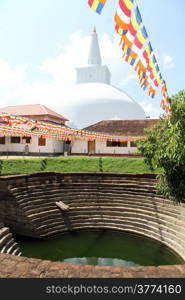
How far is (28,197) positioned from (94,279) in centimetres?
875

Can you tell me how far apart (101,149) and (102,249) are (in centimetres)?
1467

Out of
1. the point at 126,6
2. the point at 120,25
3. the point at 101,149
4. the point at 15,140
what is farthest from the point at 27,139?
the point at 126,6

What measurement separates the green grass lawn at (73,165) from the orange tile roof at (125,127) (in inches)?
328

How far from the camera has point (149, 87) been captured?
980 cm

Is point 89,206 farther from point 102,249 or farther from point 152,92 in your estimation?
point 152,92

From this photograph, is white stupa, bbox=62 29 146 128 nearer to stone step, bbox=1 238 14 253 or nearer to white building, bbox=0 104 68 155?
white building, bbox=0 104 68 155

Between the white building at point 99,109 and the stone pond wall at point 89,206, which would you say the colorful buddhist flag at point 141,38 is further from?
the white building at point 99,109

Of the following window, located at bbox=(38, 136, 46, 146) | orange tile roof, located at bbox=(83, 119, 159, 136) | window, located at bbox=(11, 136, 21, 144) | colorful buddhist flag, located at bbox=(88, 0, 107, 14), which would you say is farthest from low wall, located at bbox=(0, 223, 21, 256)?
orange tile roof, located at bbox=(83, 119, 159, 136)

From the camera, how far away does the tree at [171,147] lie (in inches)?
268

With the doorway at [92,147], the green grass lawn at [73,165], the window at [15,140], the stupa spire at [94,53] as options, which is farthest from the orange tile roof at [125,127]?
the stupa spire at [94,53]

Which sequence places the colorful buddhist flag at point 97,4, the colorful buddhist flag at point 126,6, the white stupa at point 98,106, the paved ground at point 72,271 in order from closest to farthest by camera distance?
the paved ground at point 72,271, the colorful buddhist flag at point 97,4, the colorful buddhist flag at point 126,6, the white stupa at point 98,106

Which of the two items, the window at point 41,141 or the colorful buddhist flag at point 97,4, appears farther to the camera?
the window at point 41,141

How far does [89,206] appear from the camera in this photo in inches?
517

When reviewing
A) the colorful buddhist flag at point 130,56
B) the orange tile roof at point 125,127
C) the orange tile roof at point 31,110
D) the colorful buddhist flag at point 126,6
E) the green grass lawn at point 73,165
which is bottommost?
the green grass lawn at point 73,165
